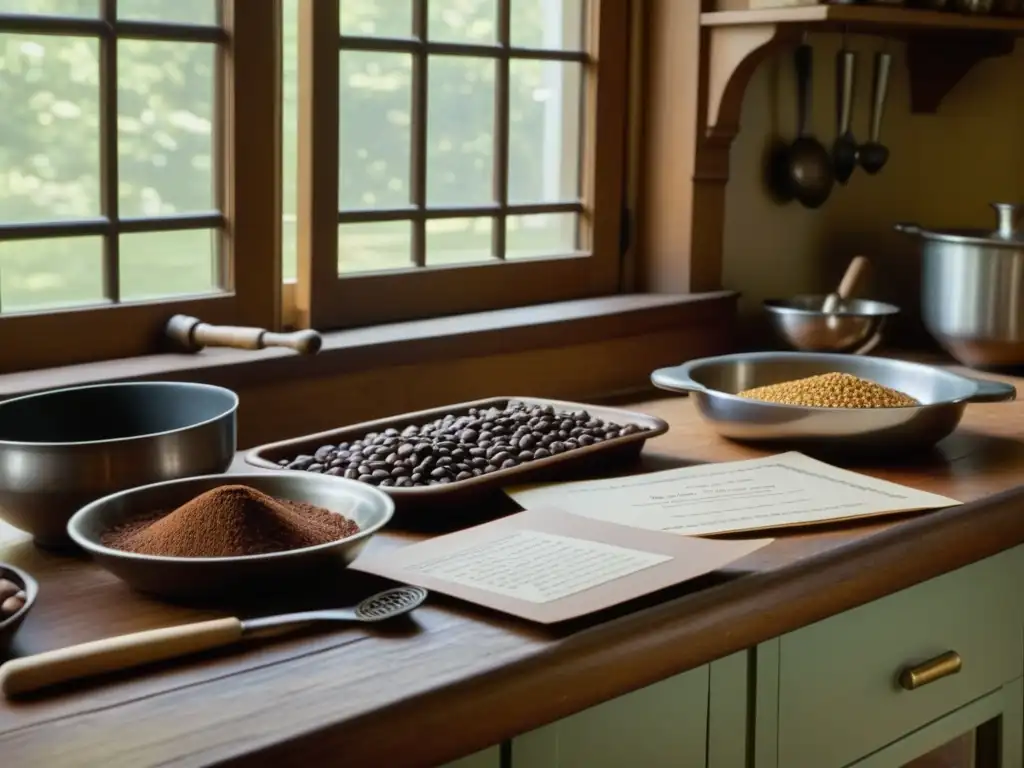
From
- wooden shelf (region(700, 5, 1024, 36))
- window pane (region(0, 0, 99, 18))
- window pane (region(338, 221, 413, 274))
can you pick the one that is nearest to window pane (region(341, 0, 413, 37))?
window pane (region(338, 221, 413, 274))

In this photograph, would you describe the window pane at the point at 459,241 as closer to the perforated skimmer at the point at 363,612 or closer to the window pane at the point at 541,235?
the window pane at the point at 541,235

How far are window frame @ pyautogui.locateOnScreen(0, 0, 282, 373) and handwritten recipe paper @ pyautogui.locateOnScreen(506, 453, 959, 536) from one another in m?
0.55

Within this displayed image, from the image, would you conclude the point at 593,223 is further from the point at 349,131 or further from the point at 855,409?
the point at 855,409

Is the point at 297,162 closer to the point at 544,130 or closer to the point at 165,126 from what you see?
the point at 165,126

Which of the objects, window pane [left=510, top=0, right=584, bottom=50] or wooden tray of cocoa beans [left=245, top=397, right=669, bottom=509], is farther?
window pane [left=510, top=0, right=584, bottom=50]

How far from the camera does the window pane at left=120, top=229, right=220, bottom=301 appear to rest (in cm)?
173

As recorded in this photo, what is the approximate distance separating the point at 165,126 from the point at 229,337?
0.29 metres

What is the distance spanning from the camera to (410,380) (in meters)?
1.89

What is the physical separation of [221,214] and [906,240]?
1.35 m

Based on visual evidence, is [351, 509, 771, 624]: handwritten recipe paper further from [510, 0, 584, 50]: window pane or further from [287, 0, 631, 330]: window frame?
[510, 0, 584, 50]: window pane

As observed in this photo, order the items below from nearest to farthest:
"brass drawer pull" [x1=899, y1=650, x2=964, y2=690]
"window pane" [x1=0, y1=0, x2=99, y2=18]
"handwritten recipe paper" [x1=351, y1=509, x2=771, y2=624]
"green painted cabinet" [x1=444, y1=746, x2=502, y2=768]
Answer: "green painted cabinet" [x1=444, y1=746, x2=502, y2=768] < "handwritten recipe paper" [x1=351, y1=509, x2=771, y2=624] < "brass drawer pull" [x1=899, y1=650, x2=964, y2=690] < "window pane" [x1=0, y1=0, x2=99, y2=18]

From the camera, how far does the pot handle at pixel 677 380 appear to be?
173cm

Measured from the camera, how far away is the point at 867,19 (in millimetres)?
2076

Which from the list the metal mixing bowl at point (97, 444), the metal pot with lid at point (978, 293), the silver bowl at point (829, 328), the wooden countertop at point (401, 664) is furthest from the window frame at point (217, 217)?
the metal pot with lid at point (978, 293)
